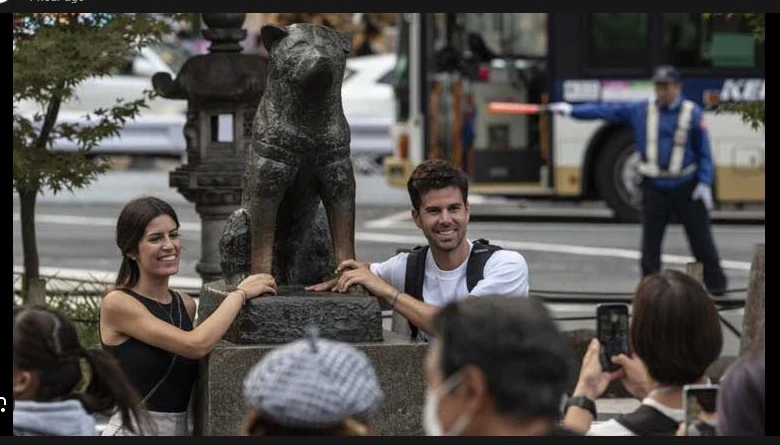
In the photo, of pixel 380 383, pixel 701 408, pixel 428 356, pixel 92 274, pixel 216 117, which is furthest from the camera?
pixel 92 274

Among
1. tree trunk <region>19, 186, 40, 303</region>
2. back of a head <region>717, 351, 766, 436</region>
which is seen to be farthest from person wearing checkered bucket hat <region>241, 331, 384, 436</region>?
tree trunk <region>19, 186, 40, 303</region>

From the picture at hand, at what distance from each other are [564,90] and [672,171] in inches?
280

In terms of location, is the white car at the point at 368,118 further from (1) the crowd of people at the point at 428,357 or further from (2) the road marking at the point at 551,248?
(1) the crowd of people at the point at 428,357

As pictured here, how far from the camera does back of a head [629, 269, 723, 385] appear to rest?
4.49 metres

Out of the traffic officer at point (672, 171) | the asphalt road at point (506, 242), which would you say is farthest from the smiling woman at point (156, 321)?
the traffic officer at point (672, 171)

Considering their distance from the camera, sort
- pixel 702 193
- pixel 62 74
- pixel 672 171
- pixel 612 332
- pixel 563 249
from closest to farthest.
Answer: pixel 612 332
pixel 62 74
pixel 702 193
pixel 672 171
pixel 563 249

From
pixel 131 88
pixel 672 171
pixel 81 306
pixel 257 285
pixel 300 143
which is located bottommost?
pixel 81 306

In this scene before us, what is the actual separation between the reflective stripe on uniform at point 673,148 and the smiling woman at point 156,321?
897cm

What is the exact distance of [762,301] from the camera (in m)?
9.34

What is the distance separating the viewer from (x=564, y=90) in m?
21.9

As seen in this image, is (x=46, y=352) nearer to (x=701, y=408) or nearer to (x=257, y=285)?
(x=701, y=408)

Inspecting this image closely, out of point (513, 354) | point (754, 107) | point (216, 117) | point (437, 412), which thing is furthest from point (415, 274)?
point (216, 117)
